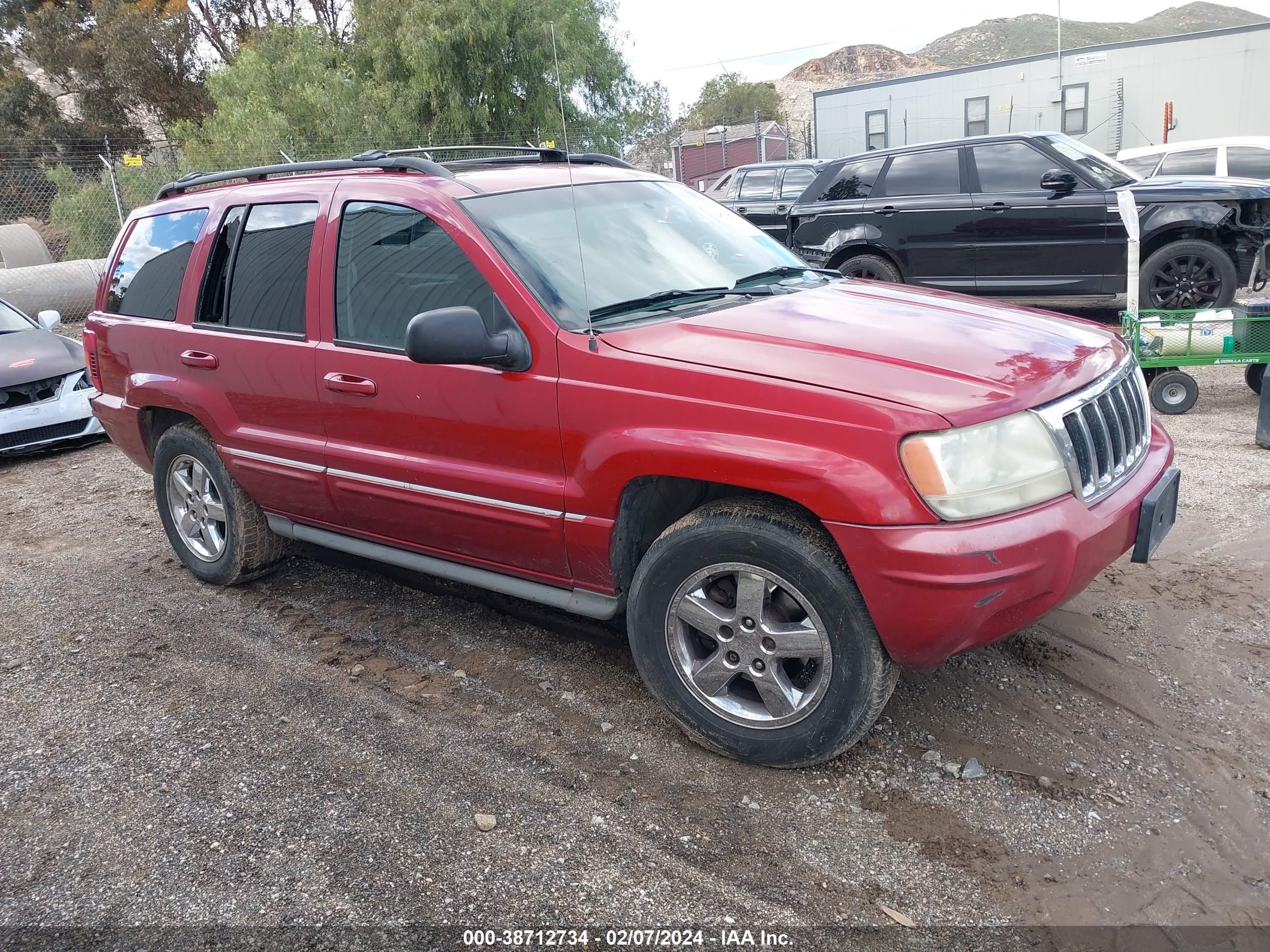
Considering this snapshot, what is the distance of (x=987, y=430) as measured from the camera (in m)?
2.81

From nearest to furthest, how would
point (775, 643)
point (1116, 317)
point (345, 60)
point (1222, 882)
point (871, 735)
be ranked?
point (1222, 882), point (775, 643), point (871, 735), point (1116, 317), point (345, 60)

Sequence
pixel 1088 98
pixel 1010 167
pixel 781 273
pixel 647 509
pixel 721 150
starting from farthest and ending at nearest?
pixel 721 150 → pixel 1088 98 → pixel 1010 167 → pixel 781 273 → pixel 647 509

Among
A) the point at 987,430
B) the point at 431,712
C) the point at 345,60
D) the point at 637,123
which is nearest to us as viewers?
the point at 987,430

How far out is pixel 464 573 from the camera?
→ 394 cm

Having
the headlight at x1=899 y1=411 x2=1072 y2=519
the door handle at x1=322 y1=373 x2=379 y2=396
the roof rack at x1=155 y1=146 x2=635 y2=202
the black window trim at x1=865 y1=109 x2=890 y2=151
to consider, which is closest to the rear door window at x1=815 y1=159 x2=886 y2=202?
the roof rack at x1=155 y1=146 x2=635 y2=202

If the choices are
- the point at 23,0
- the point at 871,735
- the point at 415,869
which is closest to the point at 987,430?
the point at 871,735

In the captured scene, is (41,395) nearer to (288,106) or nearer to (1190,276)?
(1190,276)

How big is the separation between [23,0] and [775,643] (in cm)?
4404

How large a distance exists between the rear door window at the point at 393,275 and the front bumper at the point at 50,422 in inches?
199

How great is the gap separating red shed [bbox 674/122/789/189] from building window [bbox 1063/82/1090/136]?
759 cm

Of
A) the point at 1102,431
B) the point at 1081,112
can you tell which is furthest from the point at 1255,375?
the point at 1081,112

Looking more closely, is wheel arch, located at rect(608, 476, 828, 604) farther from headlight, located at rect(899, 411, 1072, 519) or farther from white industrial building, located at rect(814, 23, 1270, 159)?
white industrial building, located at rect(814, 23, 1270, 159)

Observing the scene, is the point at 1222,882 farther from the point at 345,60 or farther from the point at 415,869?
the point at 345,60

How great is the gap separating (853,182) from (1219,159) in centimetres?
752
